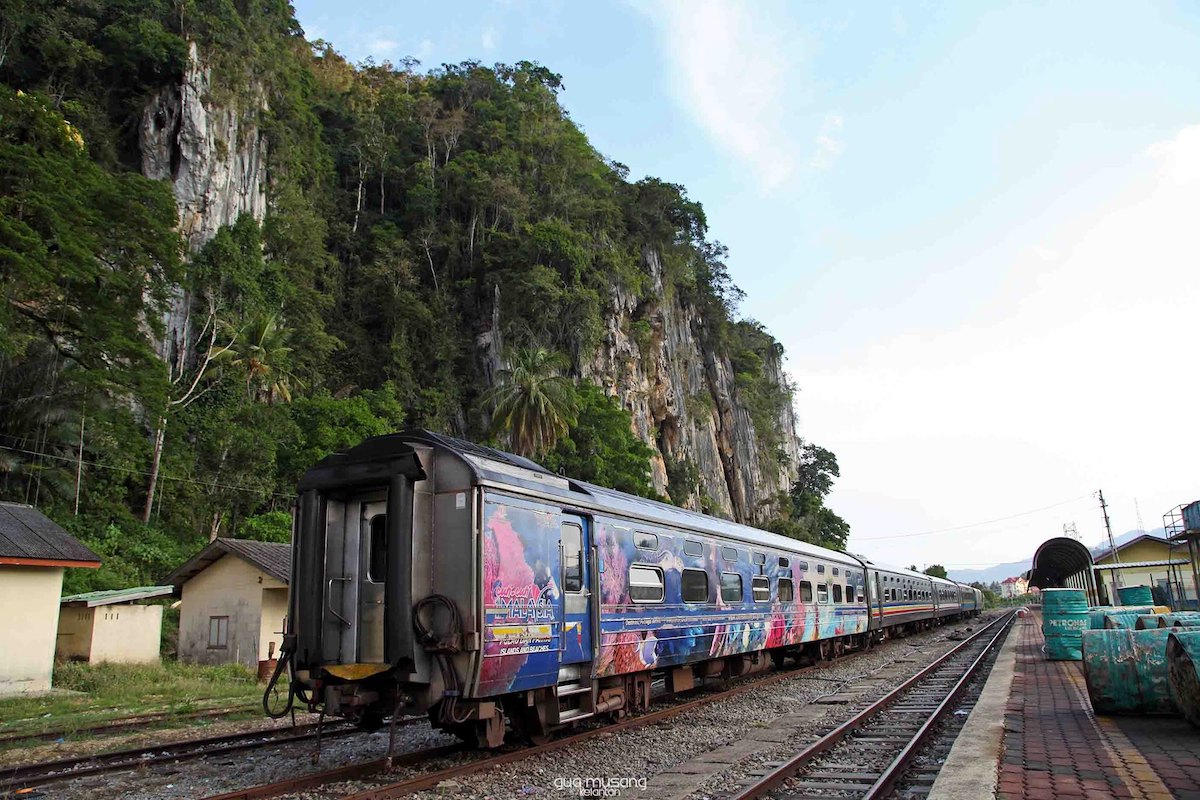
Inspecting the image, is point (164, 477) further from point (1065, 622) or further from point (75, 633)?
point (1065, 622)

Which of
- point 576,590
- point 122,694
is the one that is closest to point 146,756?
point 576,590

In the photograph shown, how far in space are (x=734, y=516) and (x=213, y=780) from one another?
186 feet

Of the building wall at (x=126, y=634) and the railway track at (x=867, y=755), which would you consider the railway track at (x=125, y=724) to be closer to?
the railway track at (x=867, y=755)

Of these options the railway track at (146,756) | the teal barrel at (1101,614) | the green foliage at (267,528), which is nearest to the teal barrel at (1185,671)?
the teal barrel at (1101,614)

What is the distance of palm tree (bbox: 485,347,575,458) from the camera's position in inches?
1363

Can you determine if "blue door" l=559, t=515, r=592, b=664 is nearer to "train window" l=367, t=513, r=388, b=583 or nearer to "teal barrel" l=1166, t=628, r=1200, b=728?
"train window" l=367, t=513, r=388, b=583

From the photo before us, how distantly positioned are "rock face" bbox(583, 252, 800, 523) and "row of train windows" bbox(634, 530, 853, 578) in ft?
95.2

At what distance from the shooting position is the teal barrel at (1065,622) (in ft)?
55.7

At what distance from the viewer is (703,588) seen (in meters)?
11.5

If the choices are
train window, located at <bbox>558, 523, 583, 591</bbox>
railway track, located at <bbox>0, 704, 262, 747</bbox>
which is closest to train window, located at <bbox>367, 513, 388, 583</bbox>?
train window, located at <bbox>558, 523, 583, 591</bbox>

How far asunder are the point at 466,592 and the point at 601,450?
3248cm

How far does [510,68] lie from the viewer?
58906 mm

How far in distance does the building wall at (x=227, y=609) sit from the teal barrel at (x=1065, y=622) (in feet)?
60.9

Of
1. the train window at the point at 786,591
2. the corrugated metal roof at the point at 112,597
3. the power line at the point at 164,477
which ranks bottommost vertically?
the train window at the point at 786,591
